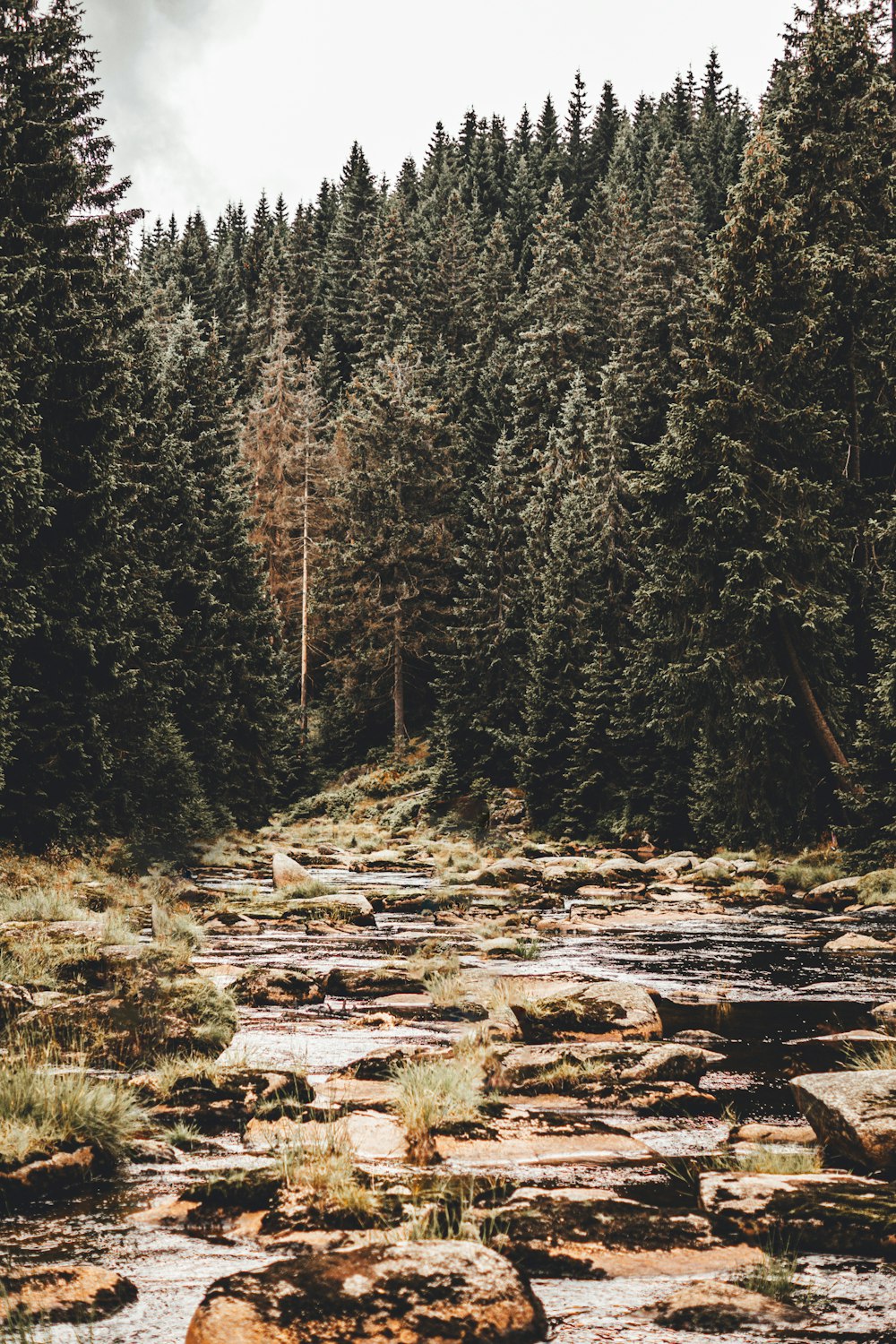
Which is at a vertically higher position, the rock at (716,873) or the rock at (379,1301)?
the rock at (379,1301)

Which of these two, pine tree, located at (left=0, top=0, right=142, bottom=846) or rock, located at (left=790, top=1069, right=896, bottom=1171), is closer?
rock, located at (left=790, top=1069, right=896, bottom=1171)

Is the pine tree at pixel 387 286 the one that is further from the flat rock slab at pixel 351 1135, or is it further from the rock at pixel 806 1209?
the rock at pixel 806 1209

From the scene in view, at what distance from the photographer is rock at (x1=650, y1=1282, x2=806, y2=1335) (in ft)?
12.3

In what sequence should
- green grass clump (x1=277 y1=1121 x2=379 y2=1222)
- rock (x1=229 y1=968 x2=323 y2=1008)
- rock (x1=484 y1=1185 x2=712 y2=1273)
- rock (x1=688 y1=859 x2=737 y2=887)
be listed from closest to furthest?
rock (x1=484 y1=1185 x2=712 y2=1273) < green grass clump (x1=277 y1=1121 x2=379 y2=1222) < rock (x1=229 y1=968 x2=323 y2=1008) < rock (x1=688 y1=859 x2=737 y2=887)

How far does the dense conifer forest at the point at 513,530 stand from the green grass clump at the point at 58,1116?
40.0 feet

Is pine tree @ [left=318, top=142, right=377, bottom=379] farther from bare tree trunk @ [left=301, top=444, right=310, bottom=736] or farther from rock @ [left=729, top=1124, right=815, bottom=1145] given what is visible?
rock @ [left=729, top=1124, right=815, bottom=1145]

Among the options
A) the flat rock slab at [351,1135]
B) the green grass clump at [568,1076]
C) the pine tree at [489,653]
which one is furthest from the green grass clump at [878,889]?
the pine tree at [489,653]

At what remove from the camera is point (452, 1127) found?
619 centimetres

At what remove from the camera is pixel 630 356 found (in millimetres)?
46969

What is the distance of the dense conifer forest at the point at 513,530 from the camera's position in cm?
2083

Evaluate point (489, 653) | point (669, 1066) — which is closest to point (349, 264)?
point (489, 653)

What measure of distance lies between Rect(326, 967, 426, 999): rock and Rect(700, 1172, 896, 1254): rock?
20.8 feet

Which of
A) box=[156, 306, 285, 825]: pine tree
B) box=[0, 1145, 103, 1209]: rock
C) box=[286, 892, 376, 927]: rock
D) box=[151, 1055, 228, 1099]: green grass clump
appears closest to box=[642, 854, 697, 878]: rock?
box=[286, 892, 376, 927]: rock

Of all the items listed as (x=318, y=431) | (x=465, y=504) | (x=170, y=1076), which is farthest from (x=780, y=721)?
(x=318, y=431)
